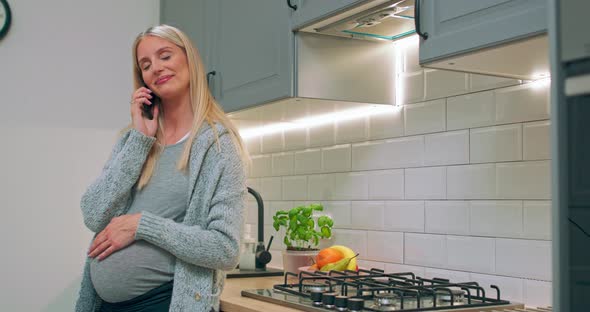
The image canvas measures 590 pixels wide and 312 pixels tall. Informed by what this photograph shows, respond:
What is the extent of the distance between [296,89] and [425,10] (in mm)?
645

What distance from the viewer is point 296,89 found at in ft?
7.93

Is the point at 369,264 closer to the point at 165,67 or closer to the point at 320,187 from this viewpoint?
the point at 320,187

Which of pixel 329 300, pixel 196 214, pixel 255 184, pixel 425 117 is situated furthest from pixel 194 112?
pixel 255 184

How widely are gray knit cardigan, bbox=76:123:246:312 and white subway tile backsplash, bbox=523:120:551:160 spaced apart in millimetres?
787

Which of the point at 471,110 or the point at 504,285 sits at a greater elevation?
the point at 471,110

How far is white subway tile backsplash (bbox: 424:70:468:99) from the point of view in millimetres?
2341

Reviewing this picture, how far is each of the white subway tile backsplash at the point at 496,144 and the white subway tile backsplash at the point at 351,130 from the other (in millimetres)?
564

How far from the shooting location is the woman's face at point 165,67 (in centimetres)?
221

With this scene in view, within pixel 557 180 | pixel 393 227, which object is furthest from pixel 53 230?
pixel 557 180

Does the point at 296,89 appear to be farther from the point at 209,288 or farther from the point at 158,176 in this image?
the point at 209,288

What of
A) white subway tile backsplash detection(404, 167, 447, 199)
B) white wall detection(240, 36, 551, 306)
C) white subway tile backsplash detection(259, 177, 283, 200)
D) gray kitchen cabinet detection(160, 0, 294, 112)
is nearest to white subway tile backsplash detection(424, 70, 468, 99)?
white wall detection(240, 36, 551, 306)

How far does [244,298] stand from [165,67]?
73 cm

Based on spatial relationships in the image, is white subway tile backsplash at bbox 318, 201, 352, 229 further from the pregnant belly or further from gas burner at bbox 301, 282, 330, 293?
the pregnant belly

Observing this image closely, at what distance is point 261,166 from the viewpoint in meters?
3.52
